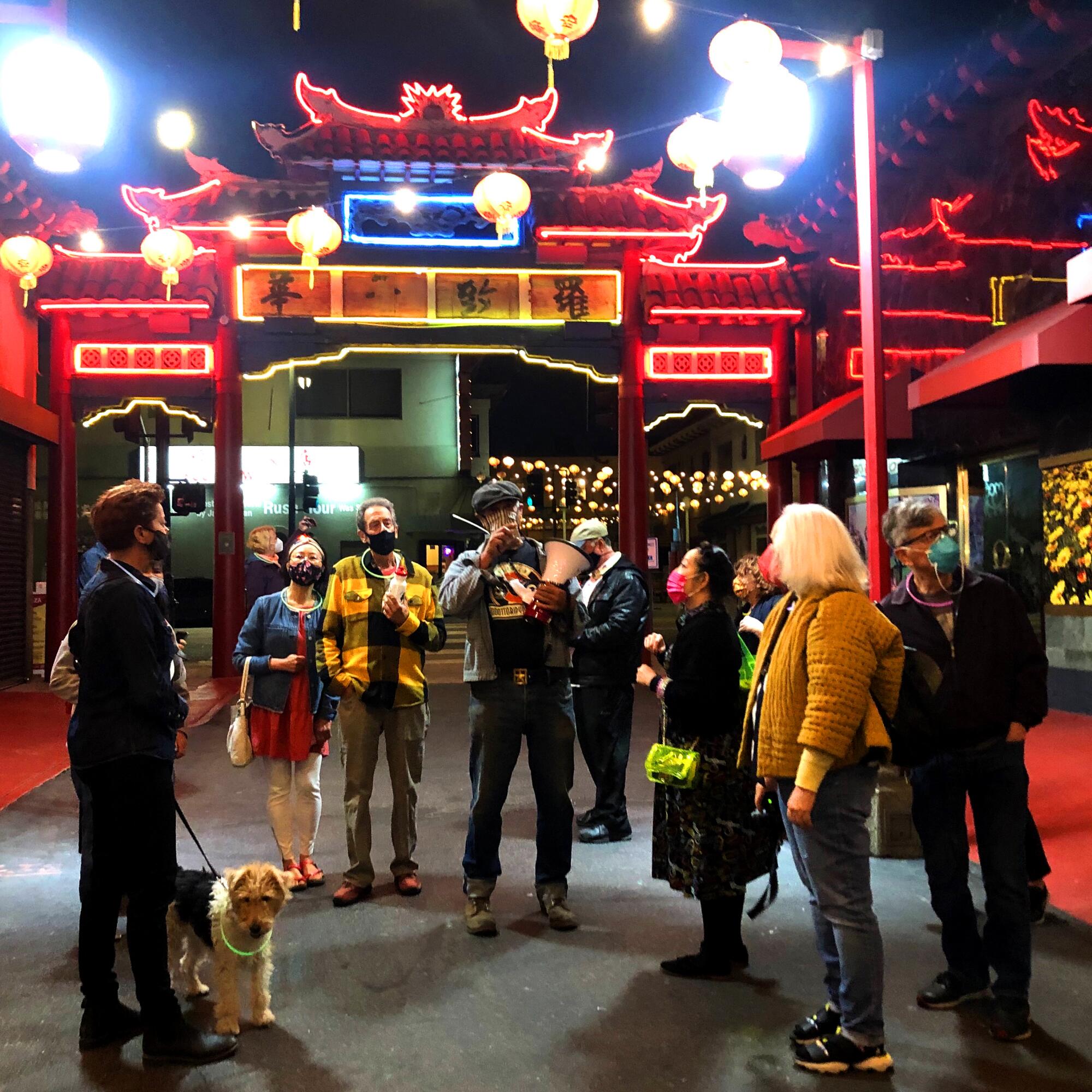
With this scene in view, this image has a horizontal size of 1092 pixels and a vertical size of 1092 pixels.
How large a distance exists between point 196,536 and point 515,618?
88.3 feet

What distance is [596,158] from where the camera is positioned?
577 inches

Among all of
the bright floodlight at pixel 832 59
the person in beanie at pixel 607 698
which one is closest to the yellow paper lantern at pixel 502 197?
the bright floodlight at pixel 832 59

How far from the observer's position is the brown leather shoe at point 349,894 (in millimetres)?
5129

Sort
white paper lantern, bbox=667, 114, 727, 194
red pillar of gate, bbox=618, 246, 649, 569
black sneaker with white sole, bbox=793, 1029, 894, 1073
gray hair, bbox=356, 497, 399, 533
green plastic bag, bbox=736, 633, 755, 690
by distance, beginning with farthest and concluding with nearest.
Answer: red pillar of gate, bbox=618, 246, 649, 569
white paper lantern, bbox=667, 114, 727, 194
gray hair, bbox=356, 497, 399, 533
green plastic bag, bbox=736, 633, 755, 690
black sneaker with white sole, bbox=793, 1029, 894, 1073

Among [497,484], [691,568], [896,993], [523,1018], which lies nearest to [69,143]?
[497,484]

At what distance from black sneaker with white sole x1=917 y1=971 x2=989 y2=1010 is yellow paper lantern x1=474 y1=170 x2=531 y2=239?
10064mm

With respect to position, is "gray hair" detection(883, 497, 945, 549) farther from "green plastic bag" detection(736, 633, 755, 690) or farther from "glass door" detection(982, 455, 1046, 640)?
"glass door" detection(982, 455, 1046, 640)

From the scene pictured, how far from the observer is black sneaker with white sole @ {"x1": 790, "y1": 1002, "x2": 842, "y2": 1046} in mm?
3461

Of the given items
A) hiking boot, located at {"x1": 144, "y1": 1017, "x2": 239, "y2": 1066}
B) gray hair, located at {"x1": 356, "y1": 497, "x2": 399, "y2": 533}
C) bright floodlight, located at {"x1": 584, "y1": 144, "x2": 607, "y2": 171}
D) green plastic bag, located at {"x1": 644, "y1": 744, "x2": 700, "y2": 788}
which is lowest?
hiking boot, located at {"x1": 144, "y1": 1017, "x2": 239, "y2": 1066}

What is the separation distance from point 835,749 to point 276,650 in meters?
3.52

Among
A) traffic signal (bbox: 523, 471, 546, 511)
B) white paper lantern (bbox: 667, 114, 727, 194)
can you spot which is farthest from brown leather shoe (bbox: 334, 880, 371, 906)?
traffic signal (bbox: 523, 471, 546, 511)

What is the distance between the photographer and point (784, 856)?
6.07 m

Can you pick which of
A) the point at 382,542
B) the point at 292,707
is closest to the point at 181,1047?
the point at 292,707

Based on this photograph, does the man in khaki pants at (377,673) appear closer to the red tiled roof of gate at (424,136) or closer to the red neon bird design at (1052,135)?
the red neon bird design at (1052,135)
